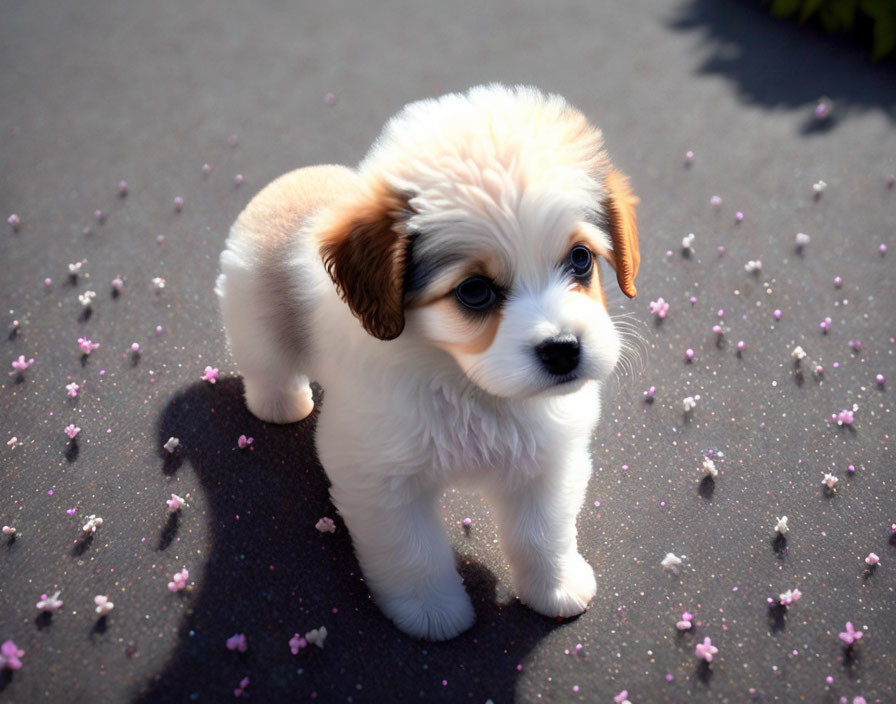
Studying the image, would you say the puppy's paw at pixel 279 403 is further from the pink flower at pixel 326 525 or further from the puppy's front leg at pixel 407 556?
the puppy's front leg at pixel 407 556

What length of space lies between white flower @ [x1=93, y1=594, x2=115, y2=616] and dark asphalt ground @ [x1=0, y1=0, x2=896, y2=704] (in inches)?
1.5

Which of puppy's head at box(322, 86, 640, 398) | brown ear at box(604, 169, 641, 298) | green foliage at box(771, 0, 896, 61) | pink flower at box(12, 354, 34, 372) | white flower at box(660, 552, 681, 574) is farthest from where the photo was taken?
green foliage at box(771, 0, 896, 61)

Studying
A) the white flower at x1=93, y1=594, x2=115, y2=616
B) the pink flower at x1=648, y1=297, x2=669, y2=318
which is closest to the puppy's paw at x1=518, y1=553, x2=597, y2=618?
the white flower at x1=93, y1=594, x2=115, y2=616

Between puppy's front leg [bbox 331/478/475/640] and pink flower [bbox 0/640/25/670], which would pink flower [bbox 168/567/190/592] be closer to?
pink flower [bbox 0/640/25/670]

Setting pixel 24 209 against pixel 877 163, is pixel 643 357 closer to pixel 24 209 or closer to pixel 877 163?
pixel 877 163

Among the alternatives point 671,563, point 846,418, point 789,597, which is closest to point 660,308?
point 846,418

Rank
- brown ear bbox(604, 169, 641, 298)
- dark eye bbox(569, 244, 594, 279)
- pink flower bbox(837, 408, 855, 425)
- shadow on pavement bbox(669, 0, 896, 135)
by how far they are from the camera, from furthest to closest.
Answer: shadow on pavement bbox(669, 0, 896, 135)
pink flower bbox(837, 408, 855, 425)
brown ear bbox(604, 169, 641, 298)
dark eye bbox(569, 244, 594, 279)

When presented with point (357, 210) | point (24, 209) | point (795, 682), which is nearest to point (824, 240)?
point (795, 682)

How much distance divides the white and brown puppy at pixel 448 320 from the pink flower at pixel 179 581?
20.8 inches

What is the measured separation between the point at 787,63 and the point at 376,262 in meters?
3.91

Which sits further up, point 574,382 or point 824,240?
point 574,382

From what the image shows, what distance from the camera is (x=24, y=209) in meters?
3.95

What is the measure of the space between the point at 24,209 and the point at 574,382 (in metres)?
3.10

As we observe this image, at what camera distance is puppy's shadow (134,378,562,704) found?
2271 millimetres
